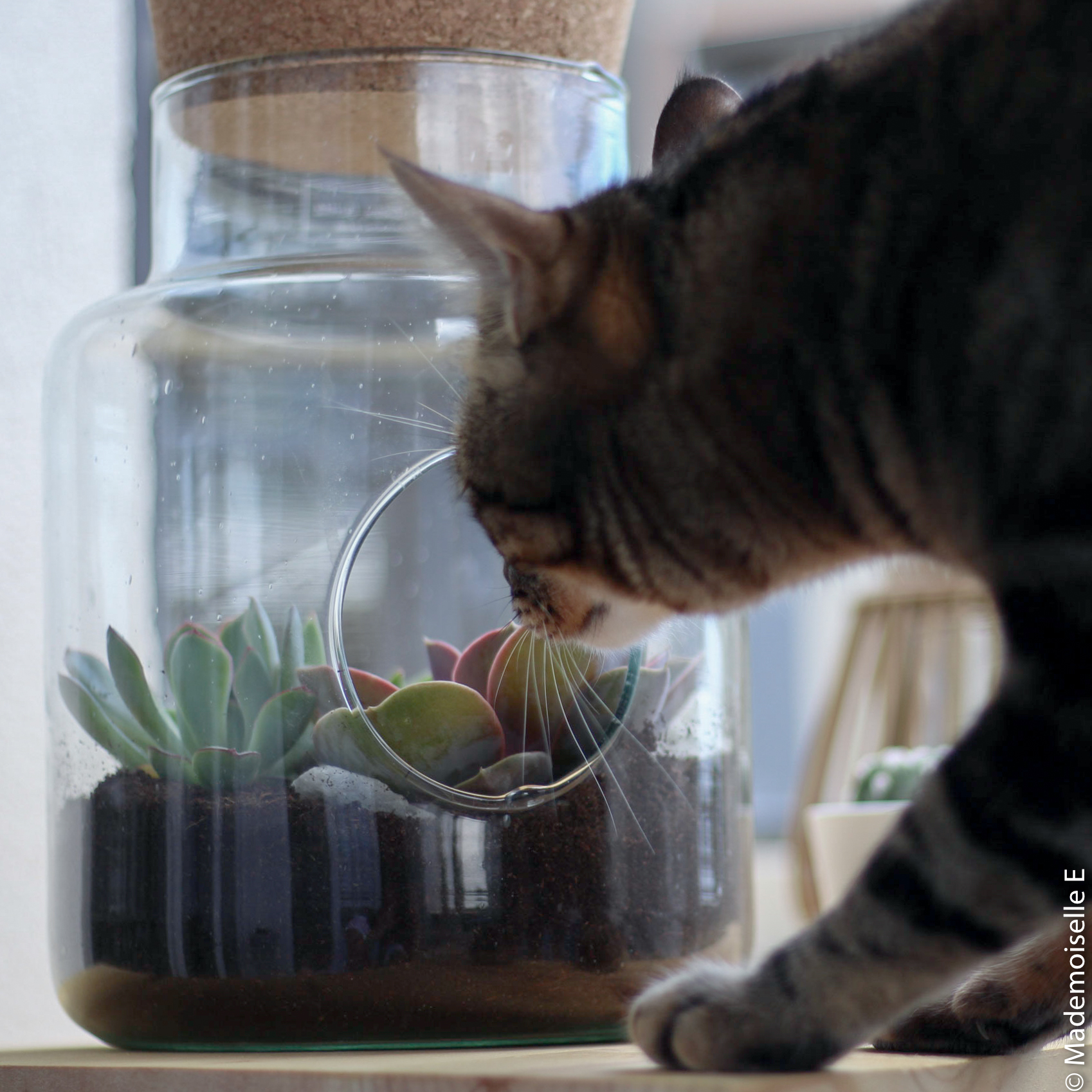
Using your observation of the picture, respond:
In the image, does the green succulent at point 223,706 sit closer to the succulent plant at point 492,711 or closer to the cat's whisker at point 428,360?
the succulent plant at point 492,711

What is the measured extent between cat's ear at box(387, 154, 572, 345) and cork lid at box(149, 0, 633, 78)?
10.9 inches

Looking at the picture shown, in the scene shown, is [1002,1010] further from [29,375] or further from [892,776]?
[29,375]

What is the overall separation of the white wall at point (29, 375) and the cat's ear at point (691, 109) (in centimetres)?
51

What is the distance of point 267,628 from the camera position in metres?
0.80

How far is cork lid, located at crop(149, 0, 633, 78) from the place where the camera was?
0.89 meters

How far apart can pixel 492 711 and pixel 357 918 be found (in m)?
0.14

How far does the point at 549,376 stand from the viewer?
2.30 feet

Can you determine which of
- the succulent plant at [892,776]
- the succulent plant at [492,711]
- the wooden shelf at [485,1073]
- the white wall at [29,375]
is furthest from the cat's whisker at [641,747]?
the succulent plant at [892,776]

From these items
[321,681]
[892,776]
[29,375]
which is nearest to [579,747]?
[321,681]

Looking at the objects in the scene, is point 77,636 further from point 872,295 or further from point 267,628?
point 872,295

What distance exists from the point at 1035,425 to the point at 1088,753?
5.2 inches

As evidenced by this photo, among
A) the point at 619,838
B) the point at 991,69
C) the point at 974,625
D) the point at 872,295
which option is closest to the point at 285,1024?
the point at 619,838

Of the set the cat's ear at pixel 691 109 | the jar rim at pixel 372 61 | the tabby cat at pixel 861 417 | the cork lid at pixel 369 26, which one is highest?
the cork lid at pixel 369 26

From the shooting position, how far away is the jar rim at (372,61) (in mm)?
882
